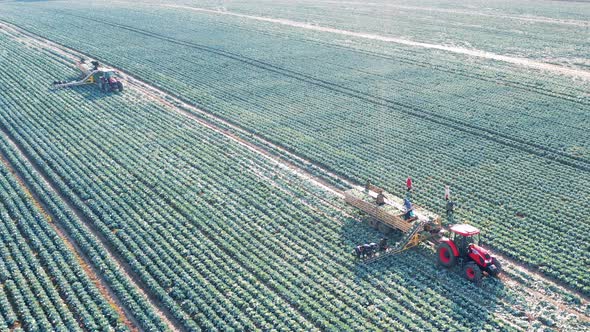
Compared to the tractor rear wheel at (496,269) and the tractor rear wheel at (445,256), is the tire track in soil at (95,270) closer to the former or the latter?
the tractor rear wheel at (445,256)

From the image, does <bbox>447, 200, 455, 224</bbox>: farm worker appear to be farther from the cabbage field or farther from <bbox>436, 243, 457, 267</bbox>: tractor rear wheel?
<bbox>436, 243, 457, 267</bbox>: tractor rear wheel

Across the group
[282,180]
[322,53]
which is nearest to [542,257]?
[282,180]

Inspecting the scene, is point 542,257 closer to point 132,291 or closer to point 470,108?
point 132,291

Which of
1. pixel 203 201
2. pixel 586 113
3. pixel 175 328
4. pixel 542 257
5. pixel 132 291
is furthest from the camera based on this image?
pixel 586 113

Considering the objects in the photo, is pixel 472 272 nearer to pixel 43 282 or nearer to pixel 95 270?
pixel 95 270

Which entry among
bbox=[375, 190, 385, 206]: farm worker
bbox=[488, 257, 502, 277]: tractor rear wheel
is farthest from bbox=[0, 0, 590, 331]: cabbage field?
bbox=[375, 190, 385, 206]: farm worker

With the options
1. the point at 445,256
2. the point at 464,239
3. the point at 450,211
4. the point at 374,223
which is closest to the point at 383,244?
the point at 374,223
